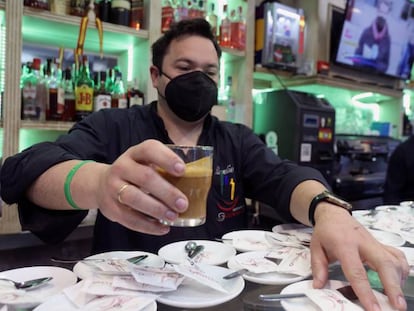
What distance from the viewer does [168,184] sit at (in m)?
0.55

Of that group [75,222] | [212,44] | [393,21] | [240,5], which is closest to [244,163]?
[212,44]

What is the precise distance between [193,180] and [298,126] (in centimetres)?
208

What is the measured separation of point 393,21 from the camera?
333cm

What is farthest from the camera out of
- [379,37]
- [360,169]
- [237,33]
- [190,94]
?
[379,37]

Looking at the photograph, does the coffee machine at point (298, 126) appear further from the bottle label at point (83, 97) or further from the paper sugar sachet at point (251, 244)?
the paper sugar sachet at point (251, 244)

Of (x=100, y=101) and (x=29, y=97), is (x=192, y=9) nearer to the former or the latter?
(x=100, y=101)

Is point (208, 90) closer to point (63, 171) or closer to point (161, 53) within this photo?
point (161, 53)

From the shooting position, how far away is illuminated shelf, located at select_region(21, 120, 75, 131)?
1.73 metres


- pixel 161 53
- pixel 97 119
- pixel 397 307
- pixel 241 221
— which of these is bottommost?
pixel 241 221

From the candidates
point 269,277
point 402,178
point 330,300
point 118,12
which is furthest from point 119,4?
point 402,178

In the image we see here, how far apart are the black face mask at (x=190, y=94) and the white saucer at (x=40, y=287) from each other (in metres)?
0.84

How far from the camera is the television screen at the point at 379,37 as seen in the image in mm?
2973

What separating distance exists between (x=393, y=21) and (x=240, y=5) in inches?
65.8

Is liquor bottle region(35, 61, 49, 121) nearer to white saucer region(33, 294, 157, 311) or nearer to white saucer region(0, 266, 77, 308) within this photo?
white saucer region(0, 266, 77, 308)
